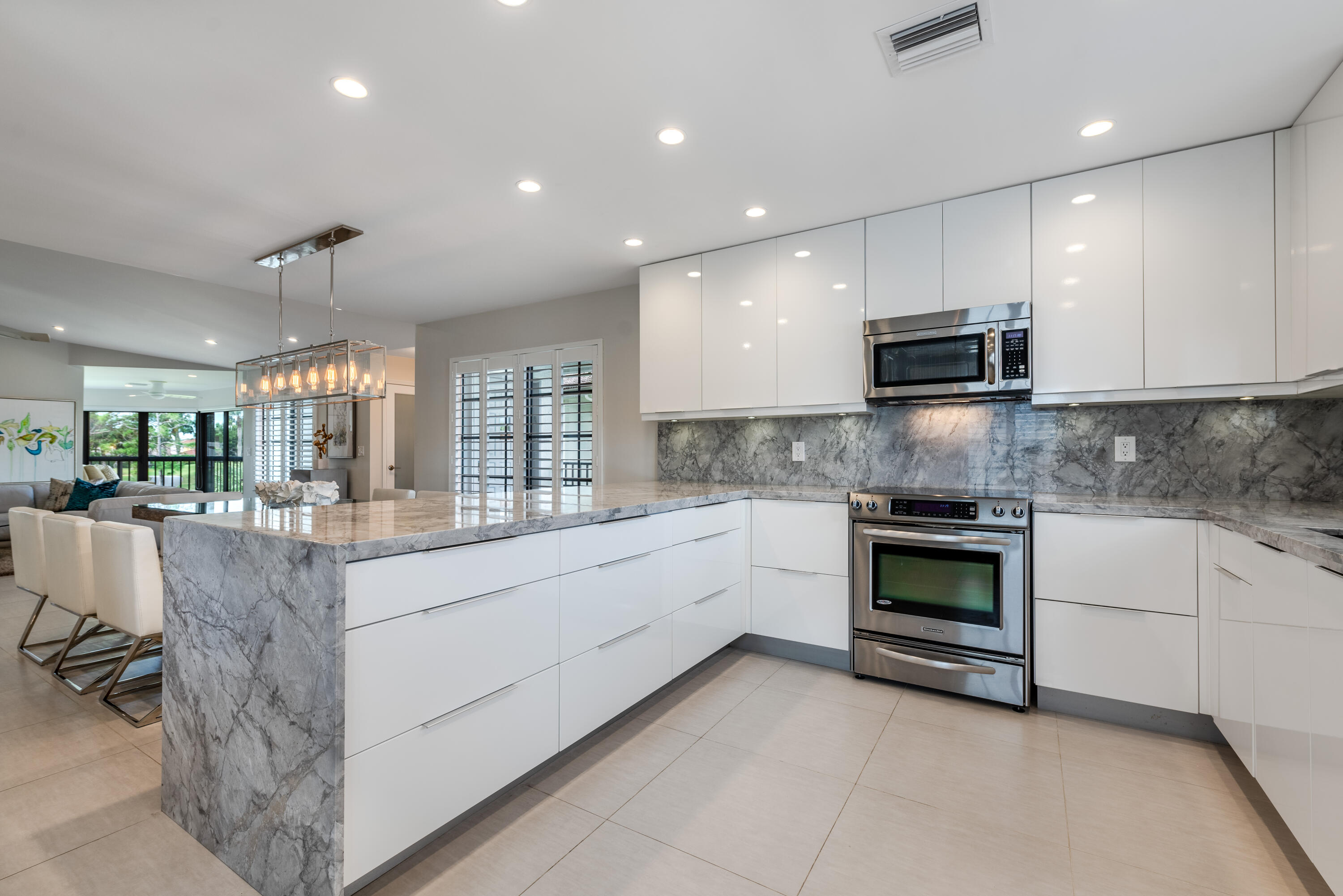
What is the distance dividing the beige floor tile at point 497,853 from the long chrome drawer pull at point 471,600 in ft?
2.28

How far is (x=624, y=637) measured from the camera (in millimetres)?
2264

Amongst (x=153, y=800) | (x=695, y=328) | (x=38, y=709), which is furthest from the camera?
(x=695, y=328)

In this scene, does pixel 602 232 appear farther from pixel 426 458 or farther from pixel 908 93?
pixel 426 458

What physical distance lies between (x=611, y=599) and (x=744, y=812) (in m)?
0.81

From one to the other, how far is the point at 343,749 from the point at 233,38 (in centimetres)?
202

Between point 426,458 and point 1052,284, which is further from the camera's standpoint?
point 426,458

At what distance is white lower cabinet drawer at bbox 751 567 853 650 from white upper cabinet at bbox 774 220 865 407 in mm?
936

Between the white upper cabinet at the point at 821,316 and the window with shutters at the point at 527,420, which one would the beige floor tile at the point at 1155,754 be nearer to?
the white upper cabinet at the point at 821,316

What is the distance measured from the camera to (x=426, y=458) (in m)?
5.55

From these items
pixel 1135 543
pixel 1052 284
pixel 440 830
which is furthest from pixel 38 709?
pixel 1052 284

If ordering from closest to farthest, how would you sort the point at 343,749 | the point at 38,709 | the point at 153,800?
the point at 343,749
the point at 153,800
the point at 38,709

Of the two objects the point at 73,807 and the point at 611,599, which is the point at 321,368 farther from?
the point at 611,599

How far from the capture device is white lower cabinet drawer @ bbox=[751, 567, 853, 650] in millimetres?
2932

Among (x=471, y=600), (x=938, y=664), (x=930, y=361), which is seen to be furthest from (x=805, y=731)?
(x=930, y=361)
